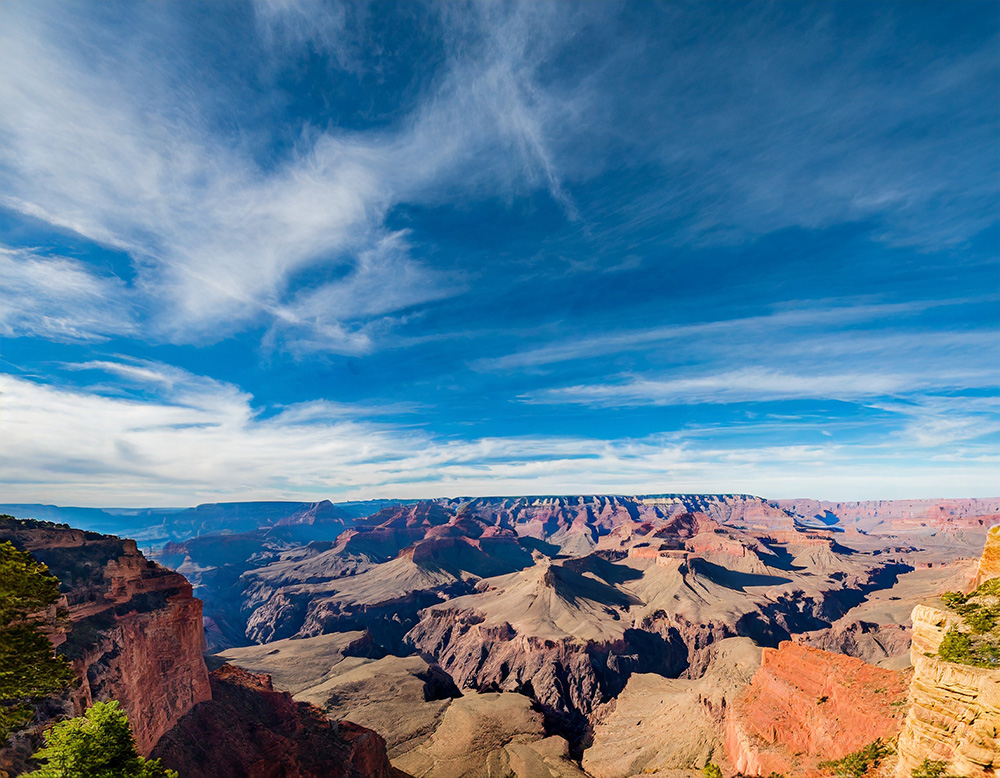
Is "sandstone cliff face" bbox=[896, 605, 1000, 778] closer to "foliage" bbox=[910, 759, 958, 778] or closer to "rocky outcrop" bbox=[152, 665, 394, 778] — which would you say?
"foliage" bbox=[910, 759, 958, 778]

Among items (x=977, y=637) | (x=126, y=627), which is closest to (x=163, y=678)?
(x=126, y=627)

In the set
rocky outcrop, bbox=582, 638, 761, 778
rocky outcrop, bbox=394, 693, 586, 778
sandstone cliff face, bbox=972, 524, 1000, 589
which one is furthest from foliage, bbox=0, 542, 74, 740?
rocky outcrop, bbox=582, 638, 761, 778

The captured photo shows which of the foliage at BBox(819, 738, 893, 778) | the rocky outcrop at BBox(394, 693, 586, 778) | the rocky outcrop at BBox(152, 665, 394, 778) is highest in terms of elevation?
the foliage at BBox(819, 738, 893, 778)

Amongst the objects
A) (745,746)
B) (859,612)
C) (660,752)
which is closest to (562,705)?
(660,752)

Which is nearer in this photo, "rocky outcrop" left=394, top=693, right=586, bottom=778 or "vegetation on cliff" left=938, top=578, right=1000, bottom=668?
"vegetation on cliff" left=938, top=578, right=1000, bottom=668

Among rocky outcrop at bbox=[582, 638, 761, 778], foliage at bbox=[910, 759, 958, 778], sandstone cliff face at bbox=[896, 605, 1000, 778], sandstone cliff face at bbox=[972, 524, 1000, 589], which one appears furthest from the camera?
rocky outcrop at bbox=[582, 638, 761, 778]

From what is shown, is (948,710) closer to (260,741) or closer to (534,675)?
(260,741)

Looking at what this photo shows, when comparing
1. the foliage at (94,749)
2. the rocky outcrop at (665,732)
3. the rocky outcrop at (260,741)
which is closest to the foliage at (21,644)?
the foliage at (94,749)
